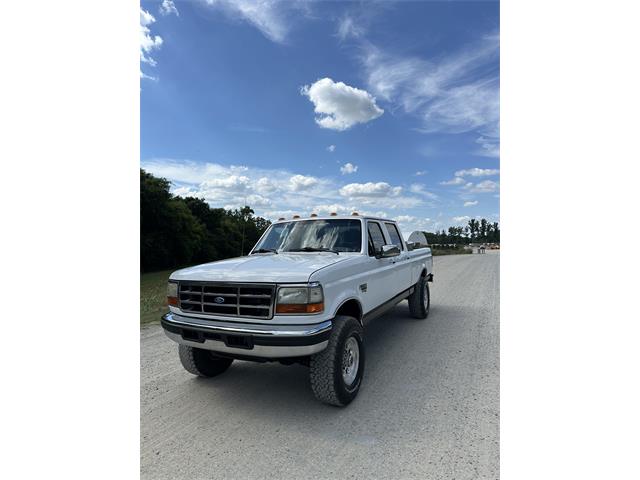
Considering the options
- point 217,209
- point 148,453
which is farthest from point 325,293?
point 217,209

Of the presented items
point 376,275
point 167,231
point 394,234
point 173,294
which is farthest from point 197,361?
point 167,231

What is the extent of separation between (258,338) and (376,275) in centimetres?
197

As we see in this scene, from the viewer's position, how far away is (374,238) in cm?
488

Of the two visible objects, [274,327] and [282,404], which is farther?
[282,404]

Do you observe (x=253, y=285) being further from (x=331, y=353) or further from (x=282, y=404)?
(x=282, y=404)

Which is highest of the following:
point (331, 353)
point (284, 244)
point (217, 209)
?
point (217, 209)

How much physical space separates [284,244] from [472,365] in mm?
2885

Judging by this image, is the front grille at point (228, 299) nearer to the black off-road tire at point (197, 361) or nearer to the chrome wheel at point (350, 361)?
the black off-road tire at point (197, 361)

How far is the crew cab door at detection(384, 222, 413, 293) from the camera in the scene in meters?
5.45

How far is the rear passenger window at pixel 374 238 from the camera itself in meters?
4.62

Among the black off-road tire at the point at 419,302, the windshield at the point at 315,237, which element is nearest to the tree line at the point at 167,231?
the black off-road tire at the point at 419,302

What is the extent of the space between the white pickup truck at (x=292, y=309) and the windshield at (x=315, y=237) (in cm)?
2

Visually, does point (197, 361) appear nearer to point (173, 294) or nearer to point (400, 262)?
point (173, 294)

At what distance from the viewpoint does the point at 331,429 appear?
3051 mm
